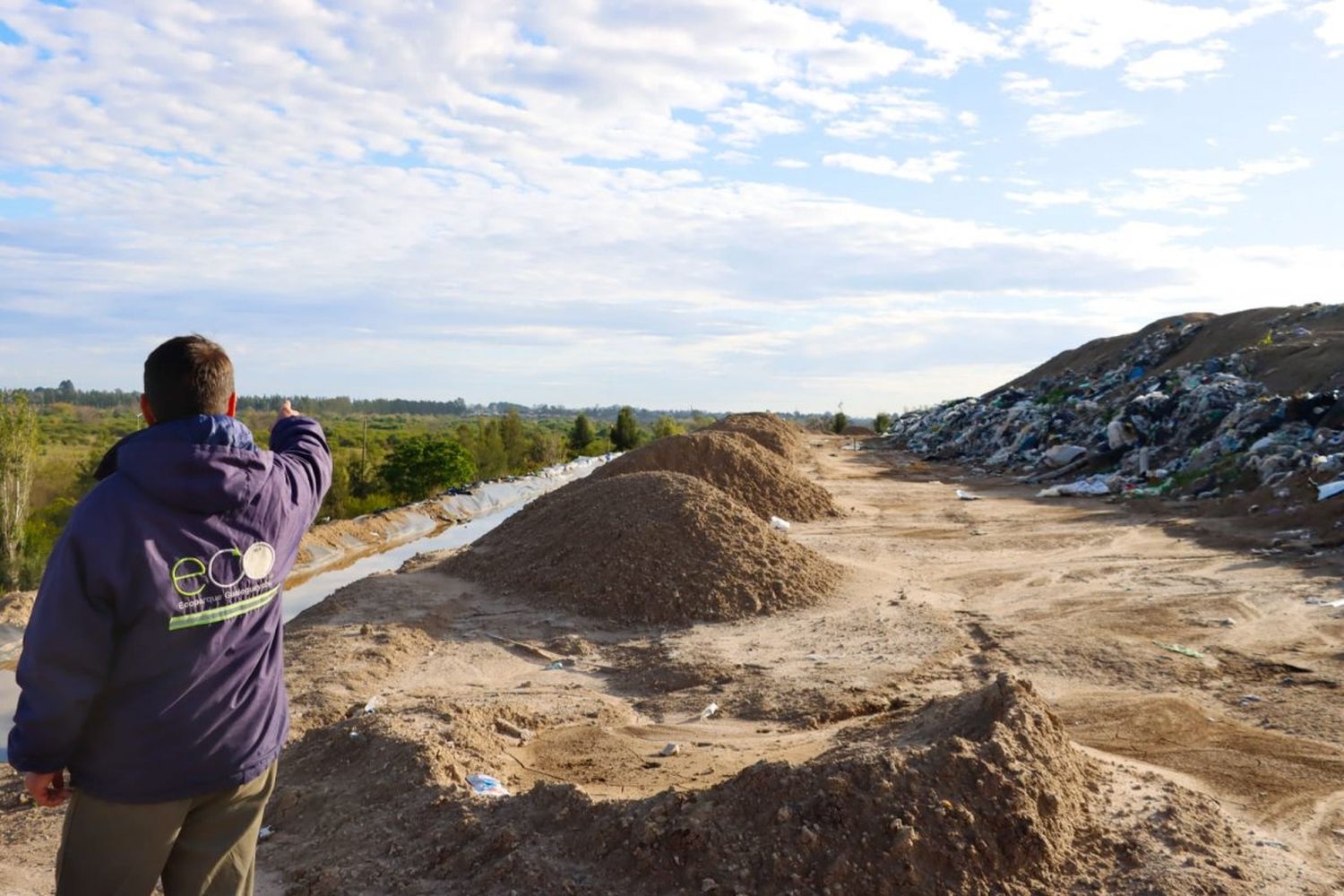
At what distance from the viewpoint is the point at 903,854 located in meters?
3.68

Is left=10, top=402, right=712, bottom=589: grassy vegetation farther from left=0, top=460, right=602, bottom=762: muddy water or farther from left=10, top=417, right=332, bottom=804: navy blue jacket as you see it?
left=10, top=417, right=332, bottom=804: navy blue jacket

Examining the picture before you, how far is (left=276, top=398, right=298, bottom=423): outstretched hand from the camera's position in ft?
9.67

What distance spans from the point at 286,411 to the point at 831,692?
5.44 m

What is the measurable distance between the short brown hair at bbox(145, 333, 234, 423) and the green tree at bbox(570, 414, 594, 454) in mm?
38329

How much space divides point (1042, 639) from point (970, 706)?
4.55 meters

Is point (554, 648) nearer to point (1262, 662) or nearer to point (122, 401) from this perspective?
point (1262, 662)

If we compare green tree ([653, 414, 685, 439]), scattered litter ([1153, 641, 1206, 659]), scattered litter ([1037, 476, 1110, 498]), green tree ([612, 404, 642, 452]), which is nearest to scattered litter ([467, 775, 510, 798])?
scattered litter ([1153, 641, 1206, 659])

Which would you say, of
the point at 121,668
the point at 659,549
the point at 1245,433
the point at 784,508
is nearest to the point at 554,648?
the point at 659,549

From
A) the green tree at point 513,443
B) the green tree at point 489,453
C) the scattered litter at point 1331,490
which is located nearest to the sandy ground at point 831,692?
the scattered litter at point 1331,490

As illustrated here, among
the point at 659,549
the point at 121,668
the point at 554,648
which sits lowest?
the point at 554,648

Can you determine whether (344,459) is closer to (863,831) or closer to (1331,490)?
(1331,490)

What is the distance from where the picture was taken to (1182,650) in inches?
328

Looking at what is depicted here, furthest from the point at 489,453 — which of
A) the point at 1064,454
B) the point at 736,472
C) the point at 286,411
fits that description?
the point at 286,411

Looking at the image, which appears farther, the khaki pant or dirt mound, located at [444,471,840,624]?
dirt mound, located at [444,471,840,624]
